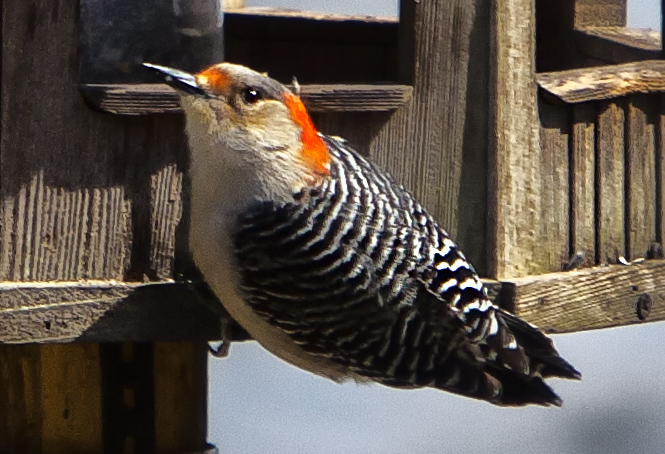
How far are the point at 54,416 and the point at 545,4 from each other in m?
2.04

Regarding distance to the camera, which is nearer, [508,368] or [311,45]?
[508,368]

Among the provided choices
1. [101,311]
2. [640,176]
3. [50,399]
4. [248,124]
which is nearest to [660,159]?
[640,176]

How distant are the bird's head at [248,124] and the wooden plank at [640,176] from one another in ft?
2.89

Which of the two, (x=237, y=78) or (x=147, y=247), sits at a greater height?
(x=237, y=78)

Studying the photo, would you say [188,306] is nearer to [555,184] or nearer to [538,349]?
[538,349]

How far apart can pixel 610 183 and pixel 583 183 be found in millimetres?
98

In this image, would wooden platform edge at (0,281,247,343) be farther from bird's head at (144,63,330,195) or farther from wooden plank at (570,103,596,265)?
wooden plank at (570,103,596,265)

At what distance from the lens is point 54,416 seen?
3432mm

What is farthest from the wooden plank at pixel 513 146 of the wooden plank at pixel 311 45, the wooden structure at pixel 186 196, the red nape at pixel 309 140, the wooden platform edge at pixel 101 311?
the wooden plank at pixel 311 45

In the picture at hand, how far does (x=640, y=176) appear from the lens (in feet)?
11.9

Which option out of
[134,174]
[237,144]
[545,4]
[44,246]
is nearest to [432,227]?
[237,144]

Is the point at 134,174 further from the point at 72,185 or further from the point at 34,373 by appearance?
the point at 34,373

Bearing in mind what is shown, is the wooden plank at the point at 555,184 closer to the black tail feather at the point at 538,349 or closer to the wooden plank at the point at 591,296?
the wooden plank at the point at 591,296

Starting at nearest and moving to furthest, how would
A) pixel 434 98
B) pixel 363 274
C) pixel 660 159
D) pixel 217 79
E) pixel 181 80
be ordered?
pixel 181 80
pixel 217 79
pixel 363 274
pixel 434 98
pixel 660 159
